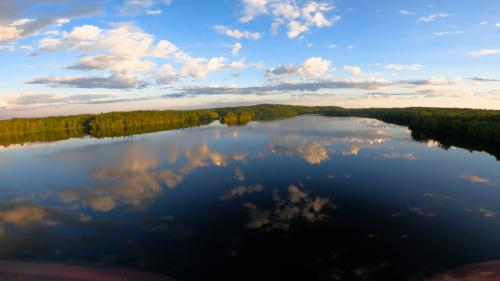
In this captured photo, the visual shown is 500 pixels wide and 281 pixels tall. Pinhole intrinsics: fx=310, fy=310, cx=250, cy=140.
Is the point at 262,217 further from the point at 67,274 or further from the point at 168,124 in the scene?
the point at 168,124

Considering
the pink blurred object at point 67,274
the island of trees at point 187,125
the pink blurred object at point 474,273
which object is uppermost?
the island of trees at point 187,125

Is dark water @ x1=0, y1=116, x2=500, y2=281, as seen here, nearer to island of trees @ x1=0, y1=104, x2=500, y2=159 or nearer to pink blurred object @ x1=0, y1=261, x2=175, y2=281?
pink blurred object @ x1=0, y1=261, x2=175, y2=281

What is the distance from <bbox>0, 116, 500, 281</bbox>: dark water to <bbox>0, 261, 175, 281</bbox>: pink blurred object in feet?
→ 1.89

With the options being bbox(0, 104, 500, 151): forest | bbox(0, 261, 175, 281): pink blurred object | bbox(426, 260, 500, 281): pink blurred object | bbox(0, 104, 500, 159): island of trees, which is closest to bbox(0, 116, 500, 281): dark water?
bbox(426, 260, 500, 281): pink blurred object

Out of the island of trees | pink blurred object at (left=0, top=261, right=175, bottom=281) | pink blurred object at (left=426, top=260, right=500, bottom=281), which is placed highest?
the island of trees

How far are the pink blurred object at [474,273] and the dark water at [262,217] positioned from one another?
18.4 inches

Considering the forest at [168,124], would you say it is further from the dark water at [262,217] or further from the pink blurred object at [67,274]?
the pink blurred object at [67,274]

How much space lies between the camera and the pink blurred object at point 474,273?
41.3ft

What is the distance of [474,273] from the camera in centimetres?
1295

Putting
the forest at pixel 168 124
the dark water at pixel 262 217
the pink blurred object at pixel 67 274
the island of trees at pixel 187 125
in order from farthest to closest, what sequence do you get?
the forest at pixel 168 124
the island of trees at pixel 187 125
the dark water at pixel 262 217
the pink blurred object at pixel 67 274

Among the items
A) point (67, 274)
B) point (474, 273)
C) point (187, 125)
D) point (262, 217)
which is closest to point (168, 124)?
point (187, 125)

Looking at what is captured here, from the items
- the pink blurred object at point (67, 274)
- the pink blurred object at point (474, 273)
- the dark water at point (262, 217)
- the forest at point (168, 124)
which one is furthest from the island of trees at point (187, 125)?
the pink blurred object at point (67, 274)

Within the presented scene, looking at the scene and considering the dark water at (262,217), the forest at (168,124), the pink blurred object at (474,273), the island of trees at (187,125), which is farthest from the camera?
the forest at (168,124)

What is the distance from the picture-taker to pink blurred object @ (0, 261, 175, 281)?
517 inches
